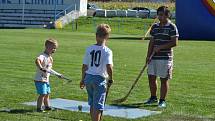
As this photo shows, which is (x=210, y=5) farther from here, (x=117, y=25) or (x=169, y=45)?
(x=169, y=45)

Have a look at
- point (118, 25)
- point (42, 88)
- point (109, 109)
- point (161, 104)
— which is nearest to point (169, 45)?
point (161, 104)

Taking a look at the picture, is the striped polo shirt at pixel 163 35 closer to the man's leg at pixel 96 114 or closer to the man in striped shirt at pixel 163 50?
the man in striped shirt at pixel 163 50

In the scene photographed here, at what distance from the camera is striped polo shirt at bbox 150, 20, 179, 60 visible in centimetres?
1034

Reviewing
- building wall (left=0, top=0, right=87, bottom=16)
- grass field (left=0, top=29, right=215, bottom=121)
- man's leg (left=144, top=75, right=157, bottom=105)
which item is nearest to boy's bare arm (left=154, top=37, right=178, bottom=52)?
man's leg (left=144, top=75, right=157, bottom=105)

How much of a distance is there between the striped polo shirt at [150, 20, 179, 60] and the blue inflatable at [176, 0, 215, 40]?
27652 mm

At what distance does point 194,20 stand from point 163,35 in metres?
28.7

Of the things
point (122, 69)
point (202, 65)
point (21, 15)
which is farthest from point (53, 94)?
point (21, 15)

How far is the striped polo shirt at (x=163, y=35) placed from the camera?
10.3 m

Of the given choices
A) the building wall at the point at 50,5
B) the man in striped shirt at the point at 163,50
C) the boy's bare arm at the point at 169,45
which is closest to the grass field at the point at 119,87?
the man in striped shirt at the point at 163,50

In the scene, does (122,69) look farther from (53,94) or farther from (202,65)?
(53,94)

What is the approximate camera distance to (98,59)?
7.63m

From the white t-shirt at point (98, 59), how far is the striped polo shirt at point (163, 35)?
9.35 ft

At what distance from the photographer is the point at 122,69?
1683 cm

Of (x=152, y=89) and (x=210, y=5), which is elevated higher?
(x=210, y=5)
